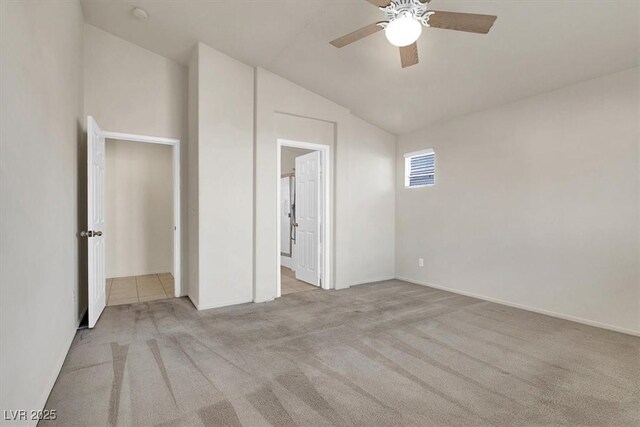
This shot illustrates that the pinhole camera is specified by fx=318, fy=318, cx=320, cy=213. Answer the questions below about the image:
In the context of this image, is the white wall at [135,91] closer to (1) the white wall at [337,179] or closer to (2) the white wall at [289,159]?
(1) the white wall at [337,179]

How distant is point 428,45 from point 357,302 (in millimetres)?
3067

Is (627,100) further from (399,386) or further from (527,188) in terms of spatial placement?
(399,386)

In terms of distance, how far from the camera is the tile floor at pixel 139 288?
14.0 ft

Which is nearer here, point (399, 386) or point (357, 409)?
point (357, 409)

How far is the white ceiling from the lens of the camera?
2.65 metres

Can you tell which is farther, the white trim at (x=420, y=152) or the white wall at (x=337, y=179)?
the white trim at (x=420, y=152)

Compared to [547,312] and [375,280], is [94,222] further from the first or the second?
[547,312]

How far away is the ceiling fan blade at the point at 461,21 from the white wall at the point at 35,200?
2372mm

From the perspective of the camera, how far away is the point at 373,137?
5.37m

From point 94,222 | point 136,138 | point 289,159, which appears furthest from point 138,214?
point 289,159

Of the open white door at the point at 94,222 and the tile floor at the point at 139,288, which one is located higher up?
the open white door at the point at 94,222

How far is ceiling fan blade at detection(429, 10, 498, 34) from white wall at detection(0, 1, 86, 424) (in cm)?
237

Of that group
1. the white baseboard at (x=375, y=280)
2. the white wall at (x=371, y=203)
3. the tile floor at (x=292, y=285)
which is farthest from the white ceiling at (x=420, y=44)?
the tile floor at (x=292, y=285)

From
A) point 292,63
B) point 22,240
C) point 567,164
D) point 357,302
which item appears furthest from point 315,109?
point 22,240
